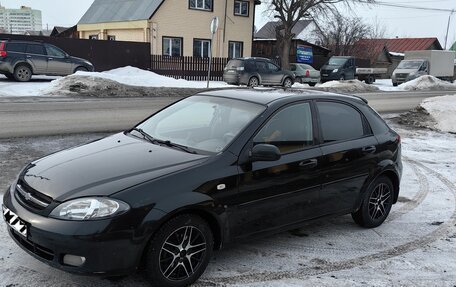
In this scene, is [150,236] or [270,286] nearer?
[150,236]

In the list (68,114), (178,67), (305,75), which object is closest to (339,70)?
(305,75)

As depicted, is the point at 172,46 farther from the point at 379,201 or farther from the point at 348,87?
the point at 379,201

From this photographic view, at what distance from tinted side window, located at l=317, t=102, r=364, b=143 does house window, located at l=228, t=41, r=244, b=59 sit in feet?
101

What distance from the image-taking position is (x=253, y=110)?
14.7 feet

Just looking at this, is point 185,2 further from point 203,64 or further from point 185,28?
point 203,64

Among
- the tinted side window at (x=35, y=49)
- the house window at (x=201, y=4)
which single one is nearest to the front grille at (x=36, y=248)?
the tinted side window at (x=35, y=49)

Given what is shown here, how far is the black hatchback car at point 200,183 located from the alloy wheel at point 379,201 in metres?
0.02

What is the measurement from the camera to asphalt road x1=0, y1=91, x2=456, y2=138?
10.0 m

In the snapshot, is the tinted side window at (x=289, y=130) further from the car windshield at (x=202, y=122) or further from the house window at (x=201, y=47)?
the house window at (x=201, y=47)

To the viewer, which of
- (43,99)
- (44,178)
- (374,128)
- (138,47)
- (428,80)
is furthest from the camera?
(428,80)

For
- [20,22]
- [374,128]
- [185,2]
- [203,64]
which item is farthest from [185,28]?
[20,22]

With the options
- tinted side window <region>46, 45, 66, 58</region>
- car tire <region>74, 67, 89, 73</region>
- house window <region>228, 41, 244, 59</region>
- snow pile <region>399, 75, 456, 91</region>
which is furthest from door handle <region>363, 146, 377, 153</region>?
house window <region>228, 41, 244, 59</region>

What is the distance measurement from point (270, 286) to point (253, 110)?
5.27 ft

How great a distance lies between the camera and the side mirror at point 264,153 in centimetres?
403
